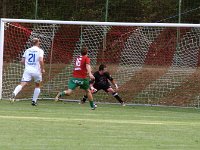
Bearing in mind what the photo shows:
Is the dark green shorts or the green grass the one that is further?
the dark green shorts

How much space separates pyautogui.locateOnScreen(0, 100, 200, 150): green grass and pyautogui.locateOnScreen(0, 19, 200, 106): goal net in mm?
5968

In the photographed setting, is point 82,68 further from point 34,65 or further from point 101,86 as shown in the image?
point 101,86

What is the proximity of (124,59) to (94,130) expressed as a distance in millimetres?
12158

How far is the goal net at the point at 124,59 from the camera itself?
2556 cm

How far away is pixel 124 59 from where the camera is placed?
26.0m

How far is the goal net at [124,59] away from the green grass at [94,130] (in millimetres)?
5968

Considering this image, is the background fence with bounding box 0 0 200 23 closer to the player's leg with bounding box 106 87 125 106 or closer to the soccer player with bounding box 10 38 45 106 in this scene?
the player's leg with bounding box 106 87 125 106

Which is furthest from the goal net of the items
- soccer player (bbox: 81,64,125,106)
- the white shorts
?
the white shorts

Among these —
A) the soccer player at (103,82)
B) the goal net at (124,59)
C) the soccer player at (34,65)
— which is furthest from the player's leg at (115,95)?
the soccer player at (34,65)

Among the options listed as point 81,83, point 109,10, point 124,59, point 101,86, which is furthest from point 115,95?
point 109,10

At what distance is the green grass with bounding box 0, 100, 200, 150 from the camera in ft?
38.3

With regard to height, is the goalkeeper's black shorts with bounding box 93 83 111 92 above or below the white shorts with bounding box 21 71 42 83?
below

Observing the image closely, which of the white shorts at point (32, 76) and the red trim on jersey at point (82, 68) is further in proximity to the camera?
the white shorts at point (32, 76)

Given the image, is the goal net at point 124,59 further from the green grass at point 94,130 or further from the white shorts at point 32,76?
the green grass at point 94,130
